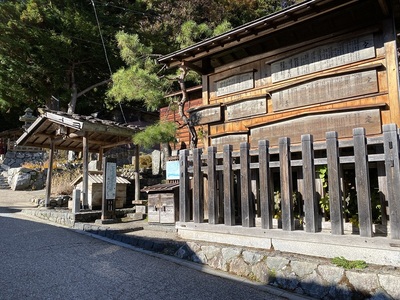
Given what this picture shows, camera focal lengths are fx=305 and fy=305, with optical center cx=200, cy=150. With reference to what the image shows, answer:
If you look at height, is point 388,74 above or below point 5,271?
above

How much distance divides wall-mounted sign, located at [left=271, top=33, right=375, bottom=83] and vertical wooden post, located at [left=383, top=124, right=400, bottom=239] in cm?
216

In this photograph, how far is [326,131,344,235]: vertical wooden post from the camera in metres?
4.51

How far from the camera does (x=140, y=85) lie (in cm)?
840

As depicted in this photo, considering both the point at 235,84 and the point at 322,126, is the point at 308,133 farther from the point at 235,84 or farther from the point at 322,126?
the point at 235,84

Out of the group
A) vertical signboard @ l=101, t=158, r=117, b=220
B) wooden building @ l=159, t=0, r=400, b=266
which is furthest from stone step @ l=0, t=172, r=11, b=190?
wooden building @ l=159, t=0, r=400, b=266

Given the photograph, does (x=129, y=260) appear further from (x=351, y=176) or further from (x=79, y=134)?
(x=79, y=134)

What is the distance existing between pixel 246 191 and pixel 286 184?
763 mm

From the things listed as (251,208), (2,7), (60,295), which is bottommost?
(60,295)

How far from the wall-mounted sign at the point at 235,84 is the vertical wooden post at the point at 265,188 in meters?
2.45

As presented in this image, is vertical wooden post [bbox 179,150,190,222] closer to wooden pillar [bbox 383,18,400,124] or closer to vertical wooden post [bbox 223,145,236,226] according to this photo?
vertical wooden post [bbox 223,145,236,226]

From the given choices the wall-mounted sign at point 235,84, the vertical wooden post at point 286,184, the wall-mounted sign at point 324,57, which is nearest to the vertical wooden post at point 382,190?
the vertical wooden post at point 286,184

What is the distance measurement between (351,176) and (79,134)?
847 cm

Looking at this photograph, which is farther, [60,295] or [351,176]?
[351,176]

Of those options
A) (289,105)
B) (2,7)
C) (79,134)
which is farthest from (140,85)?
A: (2,7)
